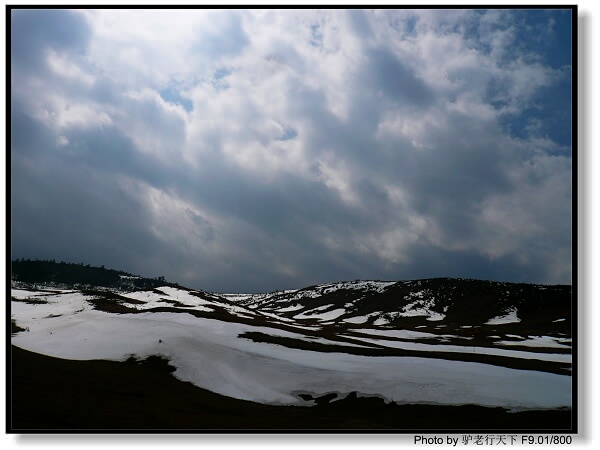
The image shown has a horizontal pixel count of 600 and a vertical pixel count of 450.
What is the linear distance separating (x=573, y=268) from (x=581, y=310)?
8.77 feet

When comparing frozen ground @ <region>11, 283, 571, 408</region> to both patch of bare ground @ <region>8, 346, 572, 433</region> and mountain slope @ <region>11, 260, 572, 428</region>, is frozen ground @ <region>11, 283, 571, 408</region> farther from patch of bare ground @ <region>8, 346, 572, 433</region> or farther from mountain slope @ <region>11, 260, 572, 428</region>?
patch of bare ground @ <region>8, 346, 572, 433</region>

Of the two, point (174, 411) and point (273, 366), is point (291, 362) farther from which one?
point (174, 411)

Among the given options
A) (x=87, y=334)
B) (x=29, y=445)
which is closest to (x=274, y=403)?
(x=29, y=445)

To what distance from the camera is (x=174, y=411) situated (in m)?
24.8

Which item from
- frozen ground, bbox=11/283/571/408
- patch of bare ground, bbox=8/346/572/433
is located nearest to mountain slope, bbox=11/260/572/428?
frozen ground, bbox=11/283/571/408

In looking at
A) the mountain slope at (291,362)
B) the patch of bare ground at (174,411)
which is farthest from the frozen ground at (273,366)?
the patch of bare ground at (174,411)

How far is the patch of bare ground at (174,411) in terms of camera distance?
21047mm

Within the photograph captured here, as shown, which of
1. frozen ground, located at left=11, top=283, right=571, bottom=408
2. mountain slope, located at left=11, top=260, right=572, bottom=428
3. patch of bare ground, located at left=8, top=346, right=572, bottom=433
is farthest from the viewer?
mountain slope, located at left=11, top=260, right=572, bottom=428

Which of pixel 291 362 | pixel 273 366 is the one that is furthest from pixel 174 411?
pixel 291 362

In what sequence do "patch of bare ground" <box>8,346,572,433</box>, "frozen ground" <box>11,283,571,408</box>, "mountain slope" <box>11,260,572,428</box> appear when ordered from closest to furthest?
1. "patch of bare ground" <box>8,346,572,433</box>
2. "frozen ground" <box>11,283,571,408</box>
3. "mountain slope" <box>11,260,572,428</box>

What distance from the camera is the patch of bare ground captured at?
21.0m

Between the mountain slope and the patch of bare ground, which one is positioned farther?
the mountain slope

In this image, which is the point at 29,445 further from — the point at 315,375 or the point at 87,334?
the point at 87,334

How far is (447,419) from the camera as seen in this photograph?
2681 cm
